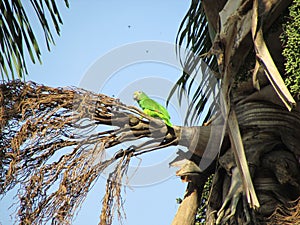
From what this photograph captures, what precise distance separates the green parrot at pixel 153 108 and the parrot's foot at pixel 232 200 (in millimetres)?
690

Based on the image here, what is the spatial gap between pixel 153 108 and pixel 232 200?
3.32ft

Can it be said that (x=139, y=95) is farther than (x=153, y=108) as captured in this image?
Yes

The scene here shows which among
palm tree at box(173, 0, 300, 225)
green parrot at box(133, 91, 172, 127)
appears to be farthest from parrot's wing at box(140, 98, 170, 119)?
palm tree at box(173, 0, 300, 225)

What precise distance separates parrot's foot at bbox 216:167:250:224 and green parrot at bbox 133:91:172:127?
0.69 metres

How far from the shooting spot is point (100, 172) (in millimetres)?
4340

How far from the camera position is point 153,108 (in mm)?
4777

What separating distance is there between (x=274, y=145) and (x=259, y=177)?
0.88ft

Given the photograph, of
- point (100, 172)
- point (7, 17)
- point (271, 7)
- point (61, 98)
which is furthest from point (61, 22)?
point (271, 7)

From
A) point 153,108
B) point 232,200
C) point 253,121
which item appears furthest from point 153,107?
point 232,200

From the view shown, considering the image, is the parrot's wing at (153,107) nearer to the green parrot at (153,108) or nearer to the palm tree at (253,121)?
the green parrot at (153,108)

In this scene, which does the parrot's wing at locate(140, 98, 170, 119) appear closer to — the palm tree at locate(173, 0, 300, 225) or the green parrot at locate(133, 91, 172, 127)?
the green parrot at locate(133, 91, 172, 127)

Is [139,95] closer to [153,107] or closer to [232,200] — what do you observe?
[153,107]

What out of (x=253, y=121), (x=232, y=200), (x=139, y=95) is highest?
(x=139, y=95)

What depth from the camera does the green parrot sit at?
473 cm
